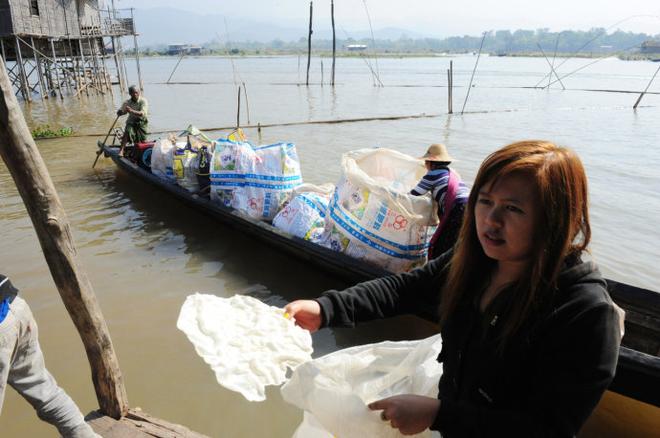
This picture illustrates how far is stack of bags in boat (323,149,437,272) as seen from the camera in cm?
353

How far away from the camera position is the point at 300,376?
1.43 metres

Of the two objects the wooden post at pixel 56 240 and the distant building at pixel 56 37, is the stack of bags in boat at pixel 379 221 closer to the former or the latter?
the wooden post at pixel 56 240

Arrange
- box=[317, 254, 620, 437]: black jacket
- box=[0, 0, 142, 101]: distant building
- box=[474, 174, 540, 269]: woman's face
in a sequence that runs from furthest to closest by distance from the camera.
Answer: box=[0, 0, 142, 101]: distant building → box=[474, 174, 540, 269]: woman's face → box=[317, 254, 620, 437]: black jacket

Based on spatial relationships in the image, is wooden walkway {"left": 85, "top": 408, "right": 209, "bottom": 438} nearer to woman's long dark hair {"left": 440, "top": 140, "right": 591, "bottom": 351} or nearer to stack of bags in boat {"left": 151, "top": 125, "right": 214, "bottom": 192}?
woman's long dark hair {"left": 440, "top": 140, "right": 591, "bottom": 351}

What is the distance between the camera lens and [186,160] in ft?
21.2

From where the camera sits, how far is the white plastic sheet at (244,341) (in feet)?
4.89

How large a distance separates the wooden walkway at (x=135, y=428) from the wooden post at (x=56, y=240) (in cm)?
5

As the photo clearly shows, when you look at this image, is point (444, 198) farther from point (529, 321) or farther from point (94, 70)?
point (94, 70)

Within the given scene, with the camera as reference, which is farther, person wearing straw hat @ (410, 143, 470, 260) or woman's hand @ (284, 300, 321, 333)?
person wearing straw hat @ (410, 143, 470, 260)

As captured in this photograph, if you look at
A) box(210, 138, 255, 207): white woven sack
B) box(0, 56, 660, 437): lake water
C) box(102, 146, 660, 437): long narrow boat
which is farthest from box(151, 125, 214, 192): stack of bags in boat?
box(102, 146, 660, 437): long narrow boat

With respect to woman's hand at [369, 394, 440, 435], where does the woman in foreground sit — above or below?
above

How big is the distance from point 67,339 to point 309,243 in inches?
87.6

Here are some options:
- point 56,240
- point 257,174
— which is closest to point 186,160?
point 257,174

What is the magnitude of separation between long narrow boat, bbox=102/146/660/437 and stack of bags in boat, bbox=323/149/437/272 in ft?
0.44
